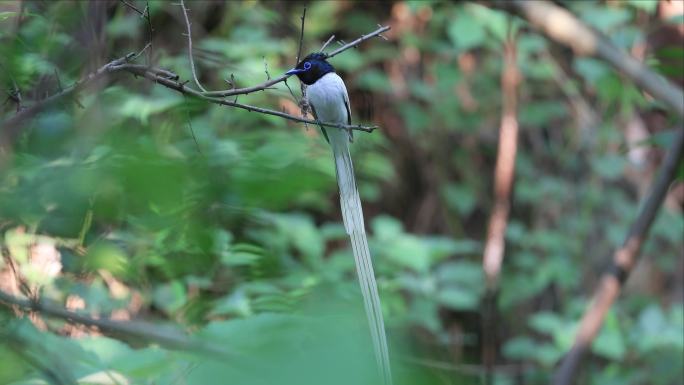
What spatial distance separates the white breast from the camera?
2.27 meters

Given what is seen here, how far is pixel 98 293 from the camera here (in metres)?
2.48

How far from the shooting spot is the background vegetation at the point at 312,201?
3.73 feet

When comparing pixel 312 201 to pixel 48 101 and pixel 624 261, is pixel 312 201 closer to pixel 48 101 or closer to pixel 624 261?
pixel 624 261

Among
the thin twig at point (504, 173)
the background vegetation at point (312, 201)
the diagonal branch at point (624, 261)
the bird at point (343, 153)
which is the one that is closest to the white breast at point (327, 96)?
the bird at point (343, 153)

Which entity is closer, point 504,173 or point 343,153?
point 343,153

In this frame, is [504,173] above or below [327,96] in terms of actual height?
above

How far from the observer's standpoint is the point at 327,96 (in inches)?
89.8

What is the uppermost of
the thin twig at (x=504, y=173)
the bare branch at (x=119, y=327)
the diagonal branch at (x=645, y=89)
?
the thin twig at (x=504, y=173)

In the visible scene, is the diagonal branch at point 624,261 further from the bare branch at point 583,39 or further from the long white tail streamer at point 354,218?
the long white tail streamer at point 354,218

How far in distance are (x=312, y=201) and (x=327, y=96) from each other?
2.10 m

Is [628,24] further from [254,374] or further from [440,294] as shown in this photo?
[254,374]

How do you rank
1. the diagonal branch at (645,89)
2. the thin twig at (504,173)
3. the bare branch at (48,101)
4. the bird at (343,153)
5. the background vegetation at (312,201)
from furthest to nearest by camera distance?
the thin twig at (504,173)
the diagonal branch at (645,89)
the bird at (343,153)
the bare branch at (48,101)
the background vegetation at (312,201)

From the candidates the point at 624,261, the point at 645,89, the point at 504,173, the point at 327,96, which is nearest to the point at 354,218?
the point at 327,96

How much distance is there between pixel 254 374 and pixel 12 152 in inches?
30.7
